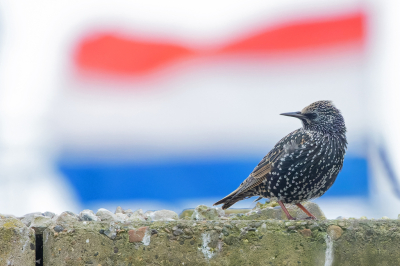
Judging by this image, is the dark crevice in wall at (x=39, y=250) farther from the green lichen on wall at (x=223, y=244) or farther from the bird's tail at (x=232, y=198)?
the bird's tail at (x=232, y=198)

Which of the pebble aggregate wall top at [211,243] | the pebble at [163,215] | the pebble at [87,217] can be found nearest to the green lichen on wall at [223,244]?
the pebble aggregate wall top at [211,243]

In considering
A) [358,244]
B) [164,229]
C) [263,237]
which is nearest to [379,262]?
[358,244]

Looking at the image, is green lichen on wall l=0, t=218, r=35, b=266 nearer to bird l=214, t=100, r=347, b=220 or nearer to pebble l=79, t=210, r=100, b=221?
pebble l=79, t=210, r=100, b=221

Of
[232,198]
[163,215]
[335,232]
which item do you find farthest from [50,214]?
[335,232]

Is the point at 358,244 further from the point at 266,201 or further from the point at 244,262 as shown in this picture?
the point at 266,201

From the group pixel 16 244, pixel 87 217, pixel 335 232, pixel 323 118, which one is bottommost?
pixel 335 232

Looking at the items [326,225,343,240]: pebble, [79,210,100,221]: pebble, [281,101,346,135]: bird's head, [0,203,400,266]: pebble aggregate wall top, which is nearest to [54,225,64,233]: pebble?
[0,203,400,266]: pebble aggregate wall top

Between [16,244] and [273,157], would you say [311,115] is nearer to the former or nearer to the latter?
[273,157]
